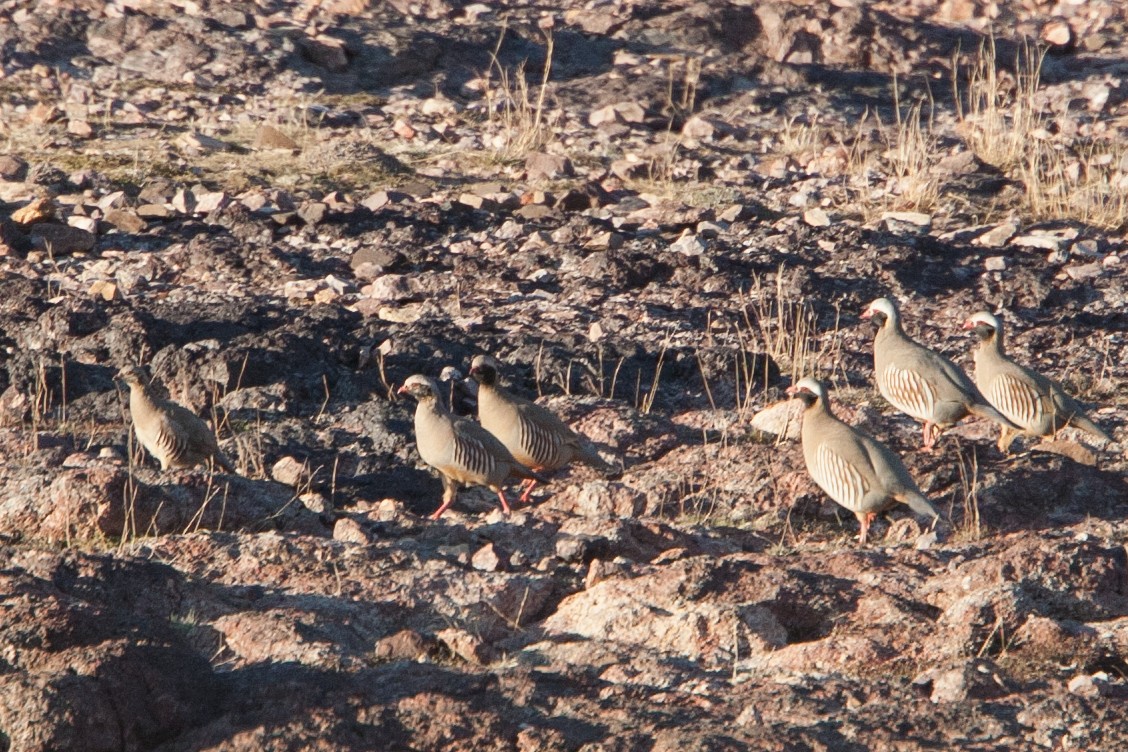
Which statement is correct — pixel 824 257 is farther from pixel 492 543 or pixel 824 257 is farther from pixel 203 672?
pixel 203 672

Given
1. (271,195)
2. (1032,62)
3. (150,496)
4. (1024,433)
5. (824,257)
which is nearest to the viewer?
(150,496)

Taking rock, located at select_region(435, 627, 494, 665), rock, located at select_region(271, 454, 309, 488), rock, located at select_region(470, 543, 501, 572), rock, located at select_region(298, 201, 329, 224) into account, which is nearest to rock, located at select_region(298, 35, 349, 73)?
rock, located at select_region(298, 201, 329, 224)

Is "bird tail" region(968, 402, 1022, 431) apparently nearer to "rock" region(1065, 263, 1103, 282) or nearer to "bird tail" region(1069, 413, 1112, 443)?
"bird tail" region(1069, 413, 1112, 443)

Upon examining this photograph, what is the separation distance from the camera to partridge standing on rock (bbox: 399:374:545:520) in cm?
754

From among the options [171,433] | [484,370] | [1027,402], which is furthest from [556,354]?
[1027,402]

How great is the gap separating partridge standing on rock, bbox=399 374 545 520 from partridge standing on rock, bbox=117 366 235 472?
105 centimetres

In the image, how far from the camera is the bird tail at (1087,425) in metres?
8.38

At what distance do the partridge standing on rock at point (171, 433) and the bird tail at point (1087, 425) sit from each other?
178 inches

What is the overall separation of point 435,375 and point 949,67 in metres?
9.84

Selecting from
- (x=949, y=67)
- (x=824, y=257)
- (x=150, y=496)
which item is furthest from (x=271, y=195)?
(x=949, y=67)

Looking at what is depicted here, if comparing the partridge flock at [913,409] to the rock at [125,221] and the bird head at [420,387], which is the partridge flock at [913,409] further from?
the rock at [125,221]

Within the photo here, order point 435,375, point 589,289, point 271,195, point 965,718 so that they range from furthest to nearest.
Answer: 1. point 271,195
2. point 589,289
3. point 435,375
4. point 965,718

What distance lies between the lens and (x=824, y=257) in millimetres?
11711

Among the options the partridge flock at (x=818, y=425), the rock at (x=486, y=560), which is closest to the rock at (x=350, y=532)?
the rock at (x=486, y=560)
